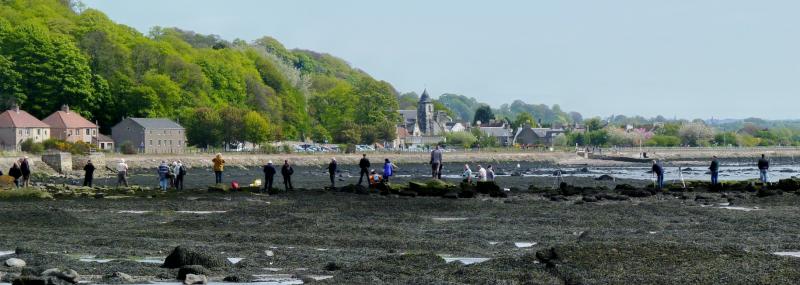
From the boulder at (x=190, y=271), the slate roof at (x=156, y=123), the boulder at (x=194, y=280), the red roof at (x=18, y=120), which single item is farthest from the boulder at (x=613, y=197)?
the slate roof at (x=156, y=123)

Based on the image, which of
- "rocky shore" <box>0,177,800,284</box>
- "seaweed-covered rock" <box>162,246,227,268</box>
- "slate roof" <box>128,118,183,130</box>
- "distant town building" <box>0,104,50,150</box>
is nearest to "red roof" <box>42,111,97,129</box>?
"distant town building" <box>0,104,50,150</box>

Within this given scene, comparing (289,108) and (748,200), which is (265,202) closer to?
(748,200)

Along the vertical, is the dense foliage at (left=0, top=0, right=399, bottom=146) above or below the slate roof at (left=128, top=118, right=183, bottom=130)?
above

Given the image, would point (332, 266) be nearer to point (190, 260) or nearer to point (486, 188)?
point (190, 260)

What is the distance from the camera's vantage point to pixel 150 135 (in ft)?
357

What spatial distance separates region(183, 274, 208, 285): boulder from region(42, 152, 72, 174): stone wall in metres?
63.1

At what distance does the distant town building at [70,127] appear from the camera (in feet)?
340

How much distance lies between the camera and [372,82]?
153 meters

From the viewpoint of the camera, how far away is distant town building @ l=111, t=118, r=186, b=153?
108 m

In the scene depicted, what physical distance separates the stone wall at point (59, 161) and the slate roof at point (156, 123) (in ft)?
93.3

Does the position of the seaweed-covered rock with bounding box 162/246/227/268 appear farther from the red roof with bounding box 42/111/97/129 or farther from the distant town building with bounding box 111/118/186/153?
the distant town building with bounding box 111/118/186/153

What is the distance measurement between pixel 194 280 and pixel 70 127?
3606 inches

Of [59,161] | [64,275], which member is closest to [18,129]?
[59,161]

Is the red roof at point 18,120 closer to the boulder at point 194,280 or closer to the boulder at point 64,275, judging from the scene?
the boulder at point 64,275
